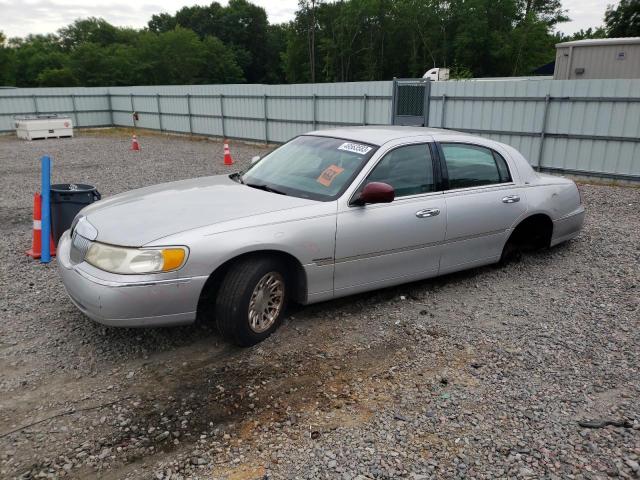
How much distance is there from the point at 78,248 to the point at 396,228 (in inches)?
99.5

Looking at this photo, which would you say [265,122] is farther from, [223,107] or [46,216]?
[46,216]

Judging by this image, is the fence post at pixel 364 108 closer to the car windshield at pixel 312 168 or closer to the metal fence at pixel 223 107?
the metal fence at pixel 223 107

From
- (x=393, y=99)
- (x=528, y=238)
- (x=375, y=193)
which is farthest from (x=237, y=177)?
(x=393, y=99)

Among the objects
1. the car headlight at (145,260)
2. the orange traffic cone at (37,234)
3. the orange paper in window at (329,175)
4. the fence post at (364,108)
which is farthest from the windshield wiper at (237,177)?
the fence post at (364,108)

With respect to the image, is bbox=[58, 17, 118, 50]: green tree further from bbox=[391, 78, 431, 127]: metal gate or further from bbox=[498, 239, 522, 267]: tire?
bbox=[498, 239, 522, 267]: tire

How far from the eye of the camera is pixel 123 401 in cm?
328

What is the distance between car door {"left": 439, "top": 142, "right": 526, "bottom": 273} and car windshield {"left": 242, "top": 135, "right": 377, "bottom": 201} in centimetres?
95

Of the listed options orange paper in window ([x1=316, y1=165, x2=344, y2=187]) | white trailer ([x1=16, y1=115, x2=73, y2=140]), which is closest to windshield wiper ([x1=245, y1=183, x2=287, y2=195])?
orange paper in window ([x1=316, y1=165, x2=344, y2=187])

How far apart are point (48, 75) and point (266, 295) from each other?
60327 mm

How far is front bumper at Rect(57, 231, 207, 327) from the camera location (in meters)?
3.37

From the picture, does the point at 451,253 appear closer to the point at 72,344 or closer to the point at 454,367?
the point at 454,367

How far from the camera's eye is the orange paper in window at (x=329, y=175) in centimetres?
439

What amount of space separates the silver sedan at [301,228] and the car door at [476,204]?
0.04ft

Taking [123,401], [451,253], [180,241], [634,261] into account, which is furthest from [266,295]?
[634,261]
